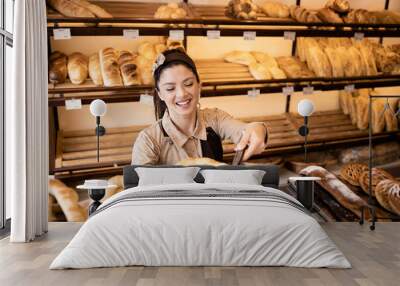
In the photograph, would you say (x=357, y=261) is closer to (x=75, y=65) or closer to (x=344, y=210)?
(x=344, y=210)

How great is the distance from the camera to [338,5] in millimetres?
6184

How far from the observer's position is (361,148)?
6277mm

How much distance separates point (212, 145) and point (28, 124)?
74.9 inches

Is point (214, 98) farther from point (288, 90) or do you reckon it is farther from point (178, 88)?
point (288, 90)

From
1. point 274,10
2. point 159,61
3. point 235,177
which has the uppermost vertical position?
point 274,10

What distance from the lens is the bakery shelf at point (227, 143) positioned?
5598 millimetres

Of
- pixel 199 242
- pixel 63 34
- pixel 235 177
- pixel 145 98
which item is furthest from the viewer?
pixel 145 98

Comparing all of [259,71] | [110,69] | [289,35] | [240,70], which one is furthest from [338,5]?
[110,69]

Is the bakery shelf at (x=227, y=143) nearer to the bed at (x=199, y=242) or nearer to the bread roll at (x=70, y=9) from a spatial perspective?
the bread roll at (x=70, y=9)

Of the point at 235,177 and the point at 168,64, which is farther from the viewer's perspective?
the point at 168,64

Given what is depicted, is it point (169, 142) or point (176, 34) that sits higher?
point (176, 34)

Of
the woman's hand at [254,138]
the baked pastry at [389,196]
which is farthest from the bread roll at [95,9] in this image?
the baked pastry at [389,196]

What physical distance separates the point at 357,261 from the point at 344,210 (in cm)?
219

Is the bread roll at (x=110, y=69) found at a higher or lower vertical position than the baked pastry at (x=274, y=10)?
lower
